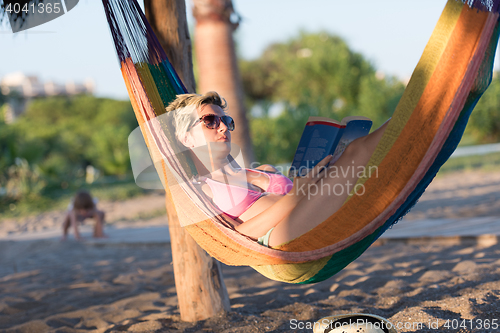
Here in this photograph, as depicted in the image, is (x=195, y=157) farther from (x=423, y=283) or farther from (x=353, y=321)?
(x=423, y=283)

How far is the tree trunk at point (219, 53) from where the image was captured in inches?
162

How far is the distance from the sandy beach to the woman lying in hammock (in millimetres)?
600

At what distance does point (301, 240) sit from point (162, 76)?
984mm

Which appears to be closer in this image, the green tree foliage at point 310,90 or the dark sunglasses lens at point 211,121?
the dark sunglasses lens at point 211,121

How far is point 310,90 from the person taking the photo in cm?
1930

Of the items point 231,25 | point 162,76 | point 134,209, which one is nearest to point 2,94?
point 134,209

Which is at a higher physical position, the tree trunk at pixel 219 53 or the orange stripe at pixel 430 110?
the tree trunk at pixel 219 53

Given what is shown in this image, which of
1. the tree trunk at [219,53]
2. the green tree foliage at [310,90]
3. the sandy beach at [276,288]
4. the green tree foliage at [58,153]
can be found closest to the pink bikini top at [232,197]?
the sandy beach at [276,288]

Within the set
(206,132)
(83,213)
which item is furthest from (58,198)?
(206,132)

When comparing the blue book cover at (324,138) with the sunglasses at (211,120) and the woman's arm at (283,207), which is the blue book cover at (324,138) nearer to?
the woman's arm at (283,207)

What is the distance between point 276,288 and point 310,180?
1366 millimetres

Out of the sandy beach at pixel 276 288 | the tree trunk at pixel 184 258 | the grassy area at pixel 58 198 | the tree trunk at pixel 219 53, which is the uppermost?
the tree trunk at pixel 219 53

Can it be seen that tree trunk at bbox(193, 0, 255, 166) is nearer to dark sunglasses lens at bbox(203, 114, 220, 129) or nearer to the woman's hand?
dark sunglasses lens at bbox(203, 114, 220, 129)

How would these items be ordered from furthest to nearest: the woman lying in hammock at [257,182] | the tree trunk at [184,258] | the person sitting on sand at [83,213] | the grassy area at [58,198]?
the grassy area at [58,198] → the person sitting on sand at [83,213] → the tree trunk at [184,258] → the woman lying in hammock at [257,182]
